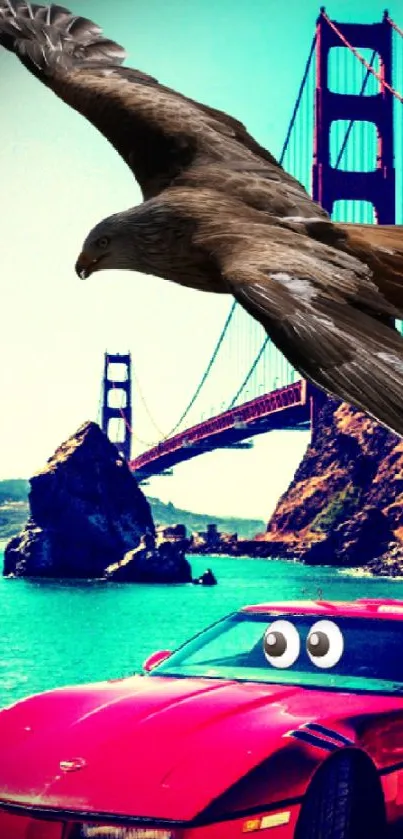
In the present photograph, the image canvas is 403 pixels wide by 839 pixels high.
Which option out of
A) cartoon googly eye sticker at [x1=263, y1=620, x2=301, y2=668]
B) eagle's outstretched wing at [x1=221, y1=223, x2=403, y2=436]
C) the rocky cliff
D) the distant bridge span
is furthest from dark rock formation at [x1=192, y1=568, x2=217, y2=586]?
eagle's outstretched wing at [x1=221, y1=223, x2=403, y2=436]

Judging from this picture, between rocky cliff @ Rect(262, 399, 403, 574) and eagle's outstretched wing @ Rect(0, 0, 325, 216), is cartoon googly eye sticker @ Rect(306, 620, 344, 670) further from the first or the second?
rocky cliff @ Rect(262, 399, 403, 574)

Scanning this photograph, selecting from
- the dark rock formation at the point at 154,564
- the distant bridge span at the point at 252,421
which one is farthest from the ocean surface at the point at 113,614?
the distant bridge span at the point at 252,421

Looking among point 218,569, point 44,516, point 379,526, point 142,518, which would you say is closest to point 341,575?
point 379,526

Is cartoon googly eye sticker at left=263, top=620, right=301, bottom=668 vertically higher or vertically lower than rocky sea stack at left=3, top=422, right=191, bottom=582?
lower

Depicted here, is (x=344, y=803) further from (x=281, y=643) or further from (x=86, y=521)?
(x=86, y=521)

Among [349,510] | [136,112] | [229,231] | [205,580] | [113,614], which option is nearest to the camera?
[229,231]

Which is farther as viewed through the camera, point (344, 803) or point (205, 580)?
point (205, 580)

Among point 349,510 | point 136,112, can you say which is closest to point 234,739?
point 136,112
